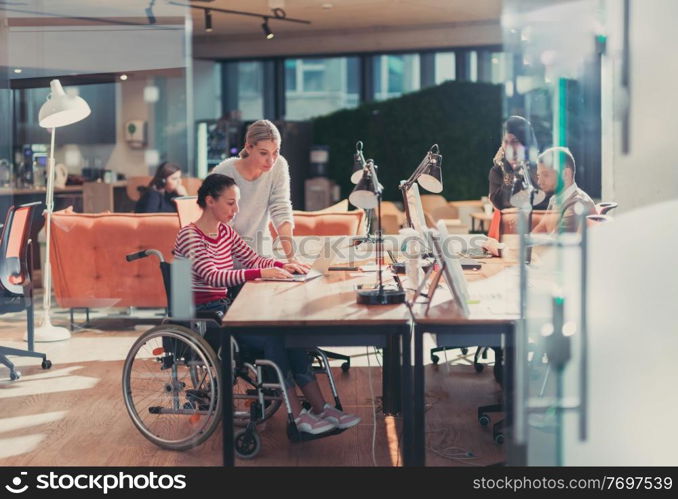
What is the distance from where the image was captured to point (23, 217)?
5875 millimetres

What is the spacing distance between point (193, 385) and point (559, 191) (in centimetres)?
189

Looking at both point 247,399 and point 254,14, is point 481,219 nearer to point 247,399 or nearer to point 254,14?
point 254,14

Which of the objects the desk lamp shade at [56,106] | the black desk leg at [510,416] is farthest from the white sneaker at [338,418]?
the desk lamp shade at [56,106]

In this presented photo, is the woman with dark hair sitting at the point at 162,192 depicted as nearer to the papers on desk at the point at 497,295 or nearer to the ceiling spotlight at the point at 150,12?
the ceiling spotlight at the point at 150,12

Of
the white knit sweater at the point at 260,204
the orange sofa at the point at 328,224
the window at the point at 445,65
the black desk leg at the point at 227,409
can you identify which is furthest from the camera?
the window at the point at 445,65

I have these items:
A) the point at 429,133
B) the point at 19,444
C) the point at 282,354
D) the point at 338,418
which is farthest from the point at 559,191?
the point at 429,133

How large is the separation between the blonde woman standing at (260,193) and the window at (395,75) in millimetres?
9141

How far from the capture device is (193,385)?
4.05 meters

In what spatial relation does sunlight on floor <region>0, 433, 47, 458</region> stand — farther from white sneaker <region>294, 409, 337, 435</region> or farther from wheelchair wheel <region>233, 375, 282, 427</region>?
white sneaker <region>294, 409, 337, 435</region>

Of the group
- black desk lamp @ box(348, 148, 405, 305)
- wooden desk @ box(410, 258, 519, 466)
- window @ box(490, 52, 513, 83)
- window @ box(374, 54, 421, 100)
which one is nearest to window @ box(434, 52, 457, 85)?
window @ box(374, 54, 421, 100)

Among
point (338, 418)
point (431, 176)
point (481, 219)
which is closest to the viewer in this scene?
point (338, 418)

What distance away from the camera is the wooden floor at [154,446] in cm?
396
